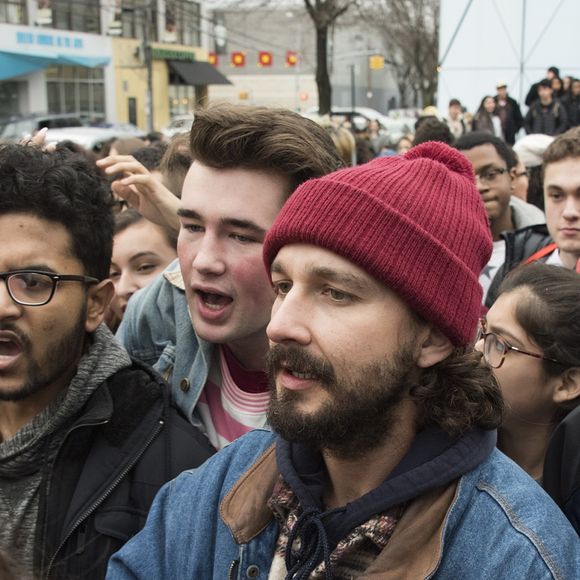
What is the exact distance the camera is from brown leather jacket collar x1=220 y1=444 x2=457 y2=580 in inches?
69.6

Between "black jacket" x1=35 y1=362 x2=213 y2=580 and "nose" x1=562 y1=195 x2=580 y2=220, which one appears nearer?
"black jacket" x1=35 y1=362 x2=213 y2=580

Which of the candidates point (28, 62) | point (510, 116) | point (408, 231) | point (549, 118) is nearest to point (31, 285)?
point (408, 231)

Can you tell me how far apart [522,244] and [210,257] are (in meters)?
2.81

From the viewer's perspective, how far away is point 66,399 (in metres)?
2.48

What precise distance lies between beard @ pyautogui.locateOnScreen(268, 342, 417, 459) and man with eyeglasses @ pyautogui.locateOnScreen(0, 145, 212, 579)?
0.61m

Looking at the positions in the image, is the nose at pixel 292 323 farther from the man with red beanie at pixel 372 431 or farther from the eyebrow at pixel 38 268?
the eyebrow at pixel 38 268

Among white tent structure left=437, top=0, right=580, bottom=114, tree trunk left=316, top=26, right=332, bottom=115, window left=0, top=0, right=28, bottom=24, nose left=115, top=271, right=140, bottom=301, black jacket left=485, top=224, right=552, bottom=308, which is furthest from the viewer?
window left=0, top=0, right=28, bottom=24

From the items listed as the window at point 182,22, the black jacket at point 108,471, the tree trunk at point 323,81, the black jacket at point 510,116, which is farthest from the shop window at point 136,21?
the black jacket at point 108,471

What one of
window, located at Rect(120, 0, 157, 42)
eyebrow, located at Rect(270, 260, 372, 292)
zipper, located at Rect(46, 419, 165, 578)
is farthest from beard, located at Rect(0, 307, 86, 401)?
window, located at Rect(120, 0, 157, 42)

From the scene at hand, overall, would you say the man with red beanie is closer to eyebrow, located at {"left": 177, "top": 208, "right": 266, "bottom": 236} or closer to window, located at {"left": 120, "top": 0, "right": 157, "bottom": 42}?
eyebrow, located at {"left": 177, "top": 208, "right": 266, "bottom": 236}

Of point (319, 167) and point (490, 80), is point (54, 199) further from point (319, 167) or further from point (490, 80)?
point (490, 80)

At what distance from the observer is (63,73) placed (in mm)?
41469

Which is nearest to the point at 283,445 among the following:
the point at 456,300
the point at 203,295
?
the point at 456,300

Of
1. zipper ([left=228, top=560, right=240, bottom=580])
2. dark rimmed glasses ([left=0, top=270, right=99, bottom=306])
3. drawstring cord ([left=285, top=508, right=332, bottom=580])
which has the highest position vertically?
dark rimmed glasses ([left=0, top=270, right=99, bottom=306])
